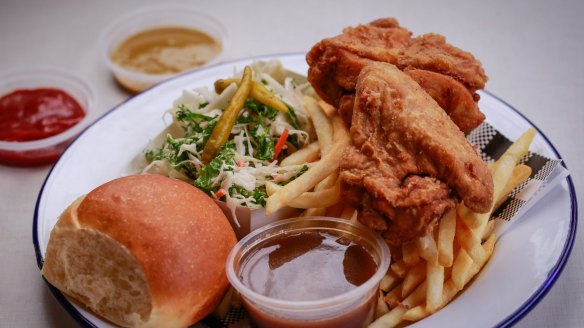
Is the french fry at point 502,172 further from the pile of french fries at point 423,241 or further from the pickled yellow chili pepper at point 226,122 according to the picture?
the pickled yellow chili pepper at point 226,122

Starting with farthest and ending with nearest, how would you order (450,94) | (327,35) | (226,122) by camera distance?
(327,35)
(226,122)
(450,94)

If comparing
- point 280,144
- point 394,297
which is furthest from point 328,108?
point 394,297

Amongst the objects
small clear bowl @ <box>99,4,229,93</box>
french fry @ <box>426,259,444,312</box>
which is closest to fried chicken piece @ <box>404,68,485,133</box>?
french fry @ <box>426,259,444,312</box>

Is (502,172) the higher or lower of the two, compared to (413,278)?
higher

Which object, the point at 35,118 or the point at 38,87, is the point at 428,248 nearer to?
the point at 35,118

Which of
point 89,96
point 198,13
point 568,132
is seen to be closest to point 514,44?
point 568,132

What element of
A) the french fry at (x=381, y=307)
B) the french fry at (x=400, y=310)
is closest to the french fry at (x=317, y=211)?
the french fry at (x=381, y=307)

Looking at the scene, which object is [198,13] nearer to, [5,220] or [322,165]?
[5,220]
